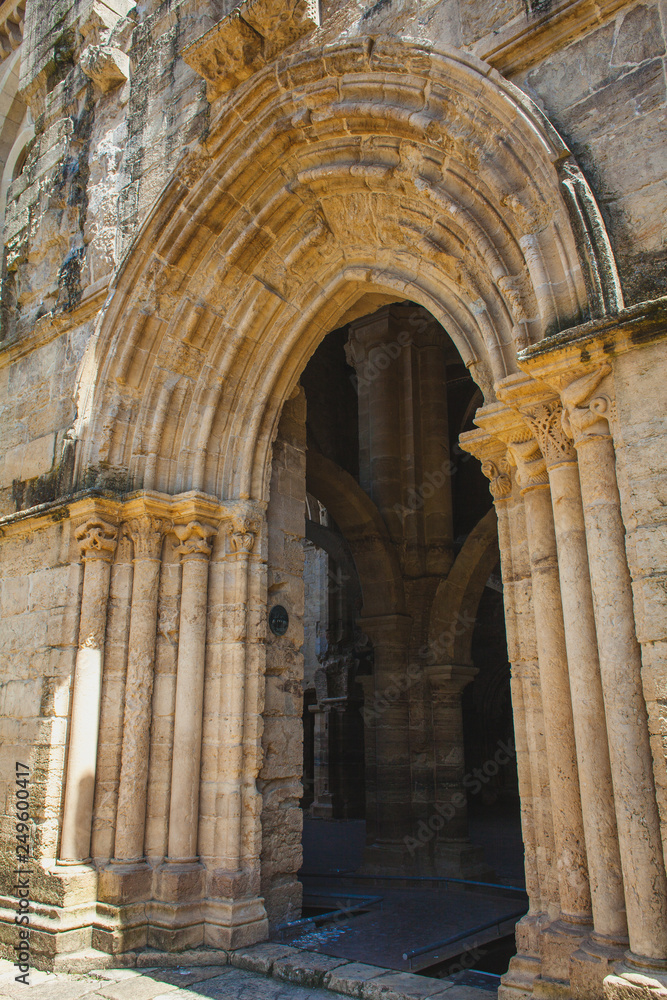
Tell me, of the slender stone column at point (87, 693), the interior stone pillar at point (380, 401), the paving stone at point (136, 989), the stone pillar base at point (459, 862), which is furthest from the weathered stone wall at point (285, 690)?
the interior stone pillar at point (380, 401)

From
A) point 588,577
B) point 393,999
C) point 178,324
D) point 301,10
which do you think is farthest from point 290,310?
point 393,999

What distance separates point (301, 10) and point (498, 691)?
456 inches

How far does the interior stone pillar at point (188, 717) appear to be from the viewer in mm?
4094

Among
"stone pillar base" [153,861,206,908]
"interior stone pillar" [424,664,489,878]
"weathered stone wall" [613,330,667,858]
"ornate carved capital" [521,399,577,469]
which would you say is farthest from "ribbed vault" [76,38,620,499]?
"interior stone pillar" [424,664,489,878]

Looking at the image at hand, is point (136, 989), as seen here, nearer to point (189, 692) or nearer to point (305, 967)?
point (305, 967)

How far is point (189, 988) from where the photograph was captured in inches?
136

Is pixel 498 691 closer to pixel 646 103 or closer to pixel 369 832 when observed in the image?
pixel 369 832

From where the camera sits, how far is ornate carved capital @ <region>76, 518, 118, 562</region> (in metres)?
4.48

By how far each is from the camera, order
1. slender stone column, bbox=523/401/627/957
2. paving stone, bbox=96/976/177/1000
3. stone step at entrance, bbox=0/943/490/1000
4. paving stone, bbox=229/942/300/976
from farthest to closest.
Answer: paving stone, bbox=229/942/300/976
paving stone, bbox=96/976/177/1000
stone step at entrance, bbox=0/943/490/1000
slender stone column, bbox=523/401/627/957

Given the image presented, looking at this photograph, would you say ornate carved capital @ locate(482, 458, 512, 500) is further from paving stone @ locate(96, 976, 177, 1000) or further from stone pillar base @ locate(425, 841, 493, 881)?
stone pillar base @ locate(425, 841, 493, 881)

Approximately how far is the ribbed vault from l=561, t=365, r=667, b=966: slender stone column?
494 mm

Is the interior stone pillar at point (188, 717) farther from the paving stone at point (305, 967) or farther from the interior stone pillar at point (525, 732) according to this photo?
the interior stone pillar at point (525, 732)

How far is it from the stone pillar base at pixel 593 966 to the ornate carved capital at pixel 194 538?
9.58 ft

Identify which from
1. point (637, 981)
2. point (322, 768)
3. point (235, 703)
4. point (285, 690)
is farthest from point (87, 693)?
point (322, 768)
